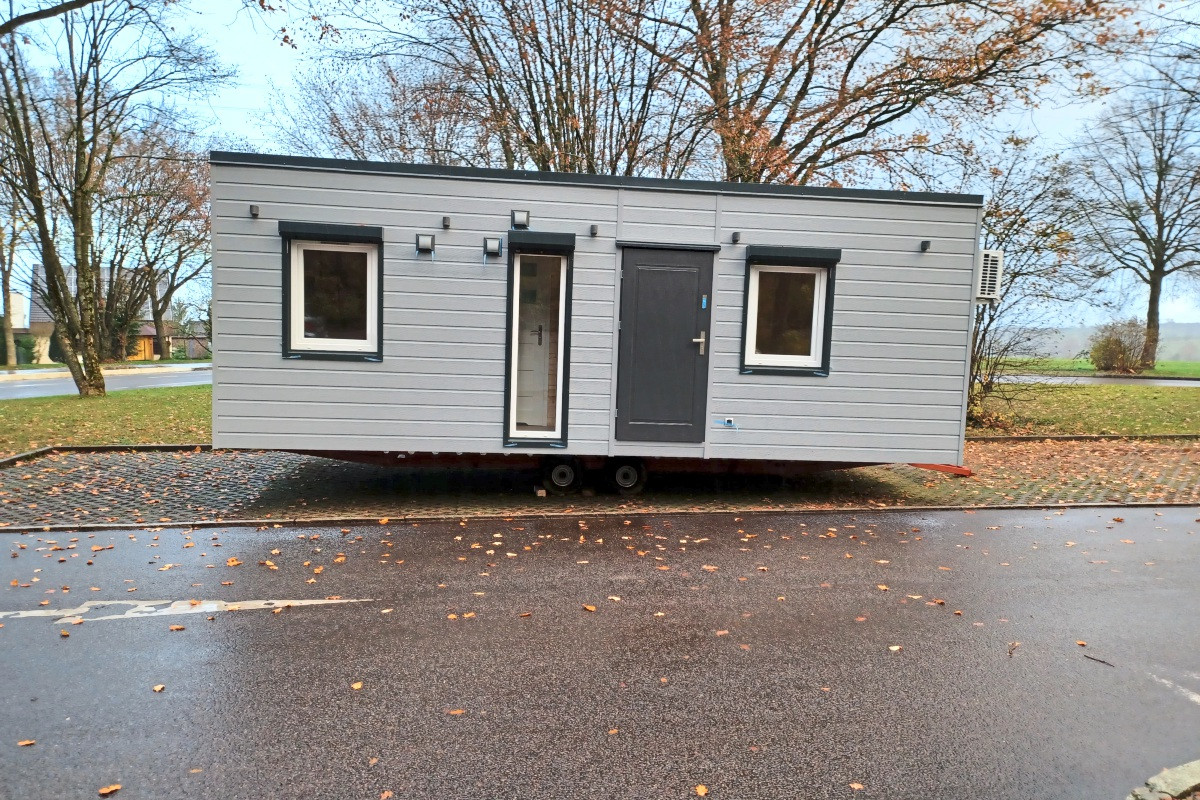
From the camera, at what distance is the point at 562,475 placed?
8.09 meters

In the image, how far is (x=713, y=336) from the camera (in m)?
7.70

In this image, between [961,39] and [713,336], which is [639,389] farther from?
[961,39]

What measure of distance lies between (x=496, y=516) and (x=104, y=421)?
982cm

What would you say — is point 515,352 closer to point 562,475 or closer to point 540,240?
point 540,240

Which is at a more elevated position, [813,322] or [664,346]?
[813,322]

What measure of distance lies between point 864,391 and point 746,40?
9.63 meters

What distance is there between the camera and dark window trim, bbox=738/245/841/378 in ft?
25.0

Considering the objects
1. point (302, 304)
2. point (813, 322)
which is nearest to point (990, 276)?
point (813, 322)

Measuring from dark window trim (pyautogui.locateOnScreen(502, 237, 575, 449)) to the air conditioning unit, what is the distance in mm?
4526

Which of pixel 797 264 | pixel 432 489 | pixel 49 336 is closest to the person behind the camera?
pixel 797 264

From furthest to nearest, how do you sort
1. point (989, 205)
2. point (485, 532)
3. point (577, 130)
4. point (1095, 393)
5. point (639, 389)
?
point (1095, 393)
point (577, 130)
point (989, 205)
point (639, 389)
point (485, 532)

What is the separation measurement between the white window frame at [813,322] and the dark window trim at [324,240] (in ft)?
12.3

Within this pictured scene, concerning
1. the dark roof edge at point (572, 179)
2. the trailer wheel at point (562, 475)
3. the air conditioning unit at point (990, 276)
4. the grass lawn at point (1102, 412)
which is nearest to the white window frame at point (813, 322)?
the dark roof edge at point (572, 179)

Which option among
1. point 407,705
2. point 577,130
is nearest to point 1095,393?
point 577,130
